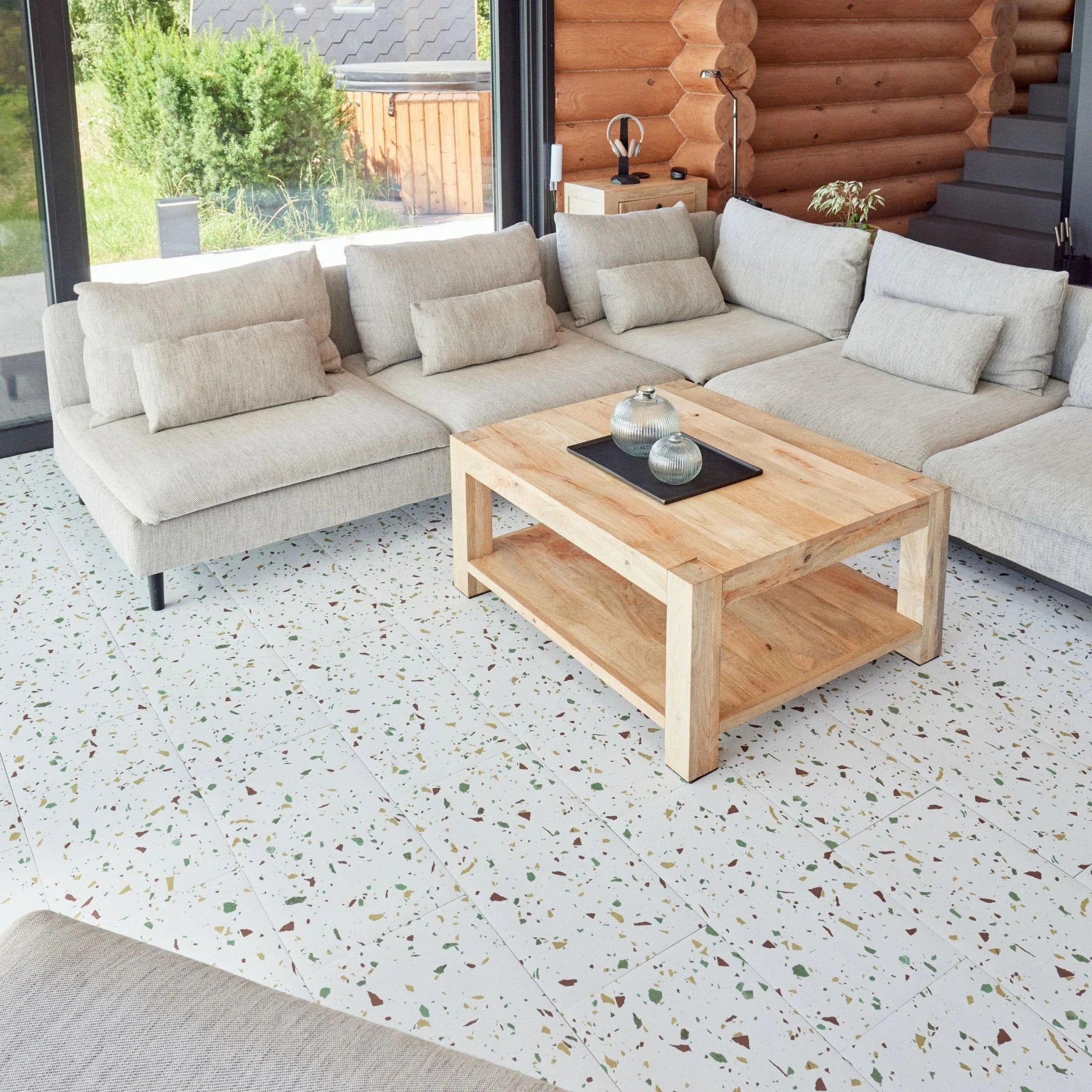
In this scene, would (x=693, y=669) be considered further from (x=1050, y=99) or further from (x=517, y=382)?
(x=1050, y=99)

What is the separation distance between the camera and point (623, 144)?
549 centimetres

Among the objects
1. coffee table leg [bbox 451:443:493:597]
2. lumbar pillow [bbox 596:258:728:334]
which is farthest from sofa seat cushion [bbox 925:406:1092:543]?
lumbar pillow [bbox 596:258:728:334]

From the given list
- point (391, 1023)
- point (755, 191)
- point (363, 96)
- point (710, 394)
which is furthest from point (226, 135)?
point (391, 1023)

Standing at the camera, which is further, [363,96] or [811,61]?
[811,61]

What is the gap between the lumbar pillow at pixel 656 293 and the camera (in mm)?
4328

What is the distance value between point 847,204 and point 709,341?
232cm

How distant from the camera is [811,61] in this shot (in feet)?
19.7

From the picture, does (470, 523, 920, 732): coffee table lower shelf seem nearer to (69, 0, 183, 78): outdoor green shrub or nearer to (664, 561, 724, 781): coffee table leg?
(664, 561, 724, 781): coffee table leg

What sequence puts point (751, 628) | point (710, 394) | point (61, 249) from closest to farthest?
point (751, 628)
point (710, 394)
point (61, 249)

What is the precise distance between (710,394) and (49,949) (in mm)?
2627

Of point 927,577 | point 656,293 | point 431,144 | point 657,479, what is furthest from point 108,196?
point 927,577

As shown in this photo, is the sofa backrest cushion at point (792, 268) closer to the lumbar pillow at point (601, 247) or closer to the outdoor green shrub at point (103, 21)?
the lumbar pillow at point (601, 247)

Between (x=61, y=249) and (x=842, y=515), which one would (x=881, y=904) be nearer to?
(x=842, y=515)

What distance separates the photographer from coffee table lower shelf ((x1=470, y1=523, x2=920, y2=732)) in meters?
2.71
